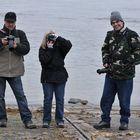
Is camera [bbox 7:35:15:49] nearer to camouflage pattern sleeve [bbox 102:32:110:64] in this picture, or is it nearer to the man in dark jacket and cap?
the man in dark jacket and cap

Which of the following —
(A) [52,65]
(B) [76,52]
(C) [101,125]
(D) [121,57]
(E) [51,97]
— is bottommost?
(B) [76,52]

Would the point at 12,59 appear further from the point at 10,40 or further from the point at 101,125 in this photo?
the point at 101,125

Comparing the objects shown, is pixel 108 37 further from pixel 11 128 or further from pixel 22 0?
pixel 22 0

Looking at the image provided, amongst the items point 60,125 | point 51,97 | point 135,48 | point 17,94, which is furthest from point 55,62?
point 135,48

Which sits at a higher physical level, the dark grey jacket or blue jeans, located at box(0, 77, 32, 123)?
the dark grey jacket

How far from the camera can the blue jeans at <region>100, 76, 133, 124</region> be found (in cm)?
1058

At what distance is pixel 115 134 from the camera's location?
33.3 ft

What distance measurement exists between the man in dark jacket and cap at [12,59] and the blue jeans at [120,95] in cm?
127

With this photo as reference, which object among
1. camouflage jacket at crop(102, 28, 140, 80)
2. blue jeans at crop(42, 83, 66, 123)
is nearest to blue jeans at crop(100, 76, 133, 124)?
camouflage jacket at crop(102, 28, 140, 80)

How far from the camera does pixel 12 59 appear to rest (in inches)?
410

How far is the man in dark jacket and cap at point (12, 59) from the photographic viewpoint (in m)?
10.3

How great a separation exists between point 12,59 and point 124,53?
175cm

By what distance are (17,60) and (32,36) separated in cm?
2159

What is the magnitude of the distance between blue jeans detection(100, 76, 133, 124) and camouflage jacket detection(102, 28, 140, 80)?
0.13 metres
